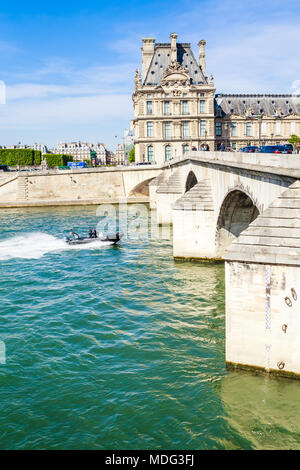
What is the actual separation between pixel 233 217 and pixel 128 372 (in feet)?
55.5

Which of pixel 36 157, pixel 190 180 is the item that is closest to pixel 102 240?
pixel 190 180

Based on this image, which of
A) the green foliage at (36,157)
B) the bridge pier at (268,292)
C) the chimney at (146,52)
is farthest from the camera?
the green foliage at (36,157)

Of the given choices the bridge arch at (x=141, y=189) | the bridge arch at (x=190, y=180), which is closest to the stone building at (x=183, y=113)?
the bridge arch at (x=141, y=189)

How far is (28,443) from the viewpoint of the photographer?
1242 centimetres

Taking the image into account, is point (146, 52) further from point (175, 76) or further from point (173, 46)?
point (175, 76)

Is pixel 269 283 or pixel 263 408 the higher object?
pixel 269 283

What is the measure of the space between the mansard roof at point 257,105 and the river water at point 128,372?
7460 cm

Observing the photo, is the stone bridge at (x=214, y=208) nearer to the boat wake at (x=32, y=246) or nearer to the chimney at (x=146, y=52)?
the boat wake at (x=32, y=246)

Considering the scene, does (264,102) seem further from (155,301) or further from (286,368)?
(286,368)

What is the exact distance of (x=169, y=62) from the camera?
295ft

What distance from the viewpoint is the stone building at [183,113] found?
87812 millimetres

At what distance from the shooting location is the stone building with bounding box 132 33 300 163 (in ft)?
288

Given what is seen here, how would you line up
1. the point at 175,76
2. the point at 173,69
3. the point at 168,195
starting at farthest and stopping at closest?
the point at 175,76, the point at 173,69, the point at 168,195

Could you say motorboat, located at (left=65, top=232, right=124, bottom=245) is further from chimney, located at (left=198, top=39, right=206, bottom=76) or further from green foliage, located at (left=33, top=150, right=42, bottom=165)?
green foliage, located at (left=33, top=150, right=42, bottom=165)
